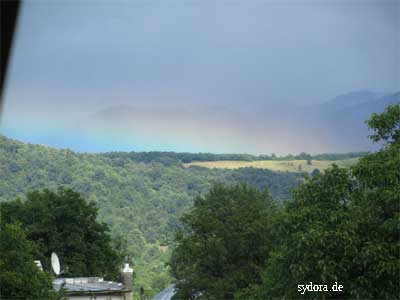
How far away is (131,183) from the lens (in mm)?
120438

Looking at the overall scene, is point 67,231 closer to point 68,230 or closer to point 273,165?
point 68,230

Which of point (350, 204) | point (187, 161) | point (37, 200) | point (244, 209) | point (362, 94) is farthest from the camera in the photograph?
point (187, 161)

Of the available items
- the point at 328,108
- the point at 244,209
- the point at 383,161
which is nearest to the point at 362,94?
the point at 328,108

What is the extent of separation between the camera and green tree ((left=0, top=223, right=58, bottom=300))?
29.2m

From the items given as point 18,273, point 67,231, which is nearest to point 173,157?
point 67,231

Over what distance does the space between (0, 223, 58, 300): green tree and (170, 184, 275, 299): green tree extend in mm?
17793

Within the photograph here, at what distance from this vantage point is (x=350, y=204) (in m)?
23.6

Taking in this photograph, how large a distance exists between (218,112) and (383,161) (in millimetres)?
113477

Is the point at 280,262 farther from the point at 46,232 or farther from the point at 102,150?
the point at 102,150

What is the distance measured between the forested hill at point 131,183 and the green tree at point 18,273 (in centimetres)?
6517

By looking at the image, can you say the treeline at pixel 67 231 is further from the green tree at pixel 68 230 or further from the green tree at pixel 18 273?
the green tree at pixel 18 273

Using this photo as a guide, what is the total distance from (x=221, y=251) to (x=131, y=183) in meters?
71.1

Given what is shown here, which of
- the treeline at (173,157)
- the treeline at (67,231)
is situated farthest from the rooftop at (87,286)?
the treeline at (173,157)

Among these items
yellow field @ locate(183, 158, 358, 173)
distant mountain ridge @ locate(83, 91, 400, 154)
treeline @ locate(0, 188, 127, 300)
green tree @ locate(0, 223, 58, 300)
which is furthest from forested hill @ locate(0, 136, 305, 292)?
green tree @ locate(0, 223, 58, 300)
